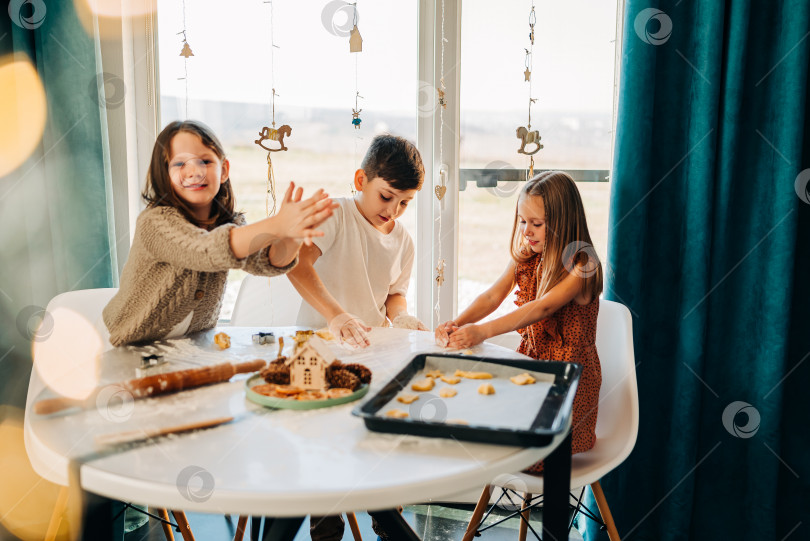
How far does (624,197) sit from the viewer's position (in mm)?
1884

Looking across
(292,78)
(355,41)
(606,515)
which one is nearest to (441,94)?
(355,41)

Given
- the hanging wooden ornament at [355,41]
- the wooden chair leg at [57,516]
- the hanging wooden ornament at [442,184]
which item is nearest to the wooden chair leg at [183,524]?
the wooden chair leg at [57,516]

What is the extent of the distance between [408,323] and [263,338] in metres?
0.48

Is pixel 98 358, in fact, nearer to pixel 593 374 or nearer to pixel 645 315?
pixel 593 374

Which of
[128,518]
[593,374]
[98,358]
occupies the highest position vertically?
[98,358]

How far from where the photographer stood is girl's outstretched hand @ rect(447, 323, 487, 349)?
1455 millimetres

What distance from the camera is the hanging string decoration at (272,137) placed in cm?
205

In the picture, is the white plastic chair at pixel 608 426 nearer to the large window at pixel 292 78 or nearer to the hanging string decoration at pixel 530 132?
the hanging string decoration at pixel 530 132

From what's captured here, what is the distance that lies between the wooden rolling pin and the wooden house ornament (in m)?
0.14

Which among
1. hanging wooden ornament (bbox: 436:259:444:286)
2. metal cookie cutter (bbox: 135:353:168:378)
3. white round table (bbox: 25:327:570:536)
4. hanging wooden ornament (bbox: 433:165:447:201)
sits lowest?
white round table (bbox: 25:327:570:536)

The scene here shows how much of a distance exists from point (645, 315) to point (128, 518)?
180 centimetres

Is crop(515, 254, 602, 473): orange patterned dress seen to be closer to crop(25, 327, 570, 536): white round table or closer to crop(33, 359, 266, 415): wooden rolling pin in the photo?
crop(25, 327, 570, 536): white round table

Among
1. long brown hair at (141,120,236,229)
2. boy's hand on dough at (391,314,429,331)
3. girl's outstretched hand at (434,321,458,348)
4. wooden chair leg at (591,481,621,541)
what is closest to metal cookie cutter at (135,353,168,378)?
long brown hair at (141,120,236,229)

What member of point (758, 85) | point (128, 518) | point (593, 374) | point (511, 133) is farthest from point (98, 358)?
point (758, 85)
